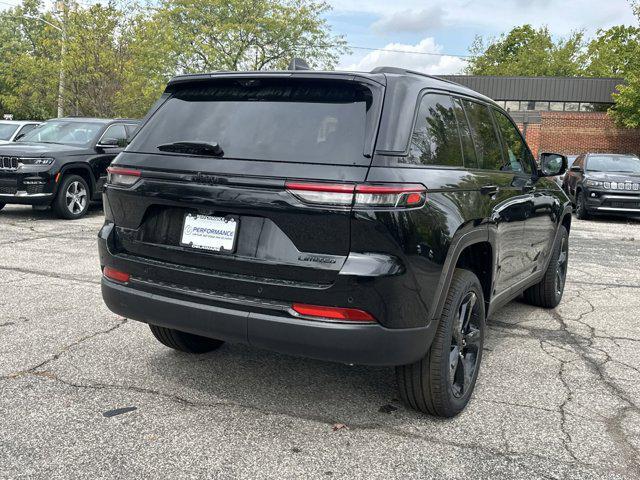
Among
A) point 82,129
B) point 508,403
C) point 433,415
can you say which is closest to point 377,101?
point 433,415

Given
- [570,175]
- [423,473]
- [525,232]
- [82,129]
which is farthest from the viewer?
[570,175]

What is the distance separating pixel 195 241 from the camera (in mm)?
2977

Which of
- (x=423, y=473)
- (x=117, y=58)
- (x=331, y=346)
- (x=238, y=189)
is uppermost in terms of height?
(x=117, y=58)

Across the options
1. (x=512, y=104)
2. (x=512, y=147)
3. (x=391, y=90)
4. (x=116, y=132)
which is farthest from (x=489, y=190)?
(x=512, y=104)

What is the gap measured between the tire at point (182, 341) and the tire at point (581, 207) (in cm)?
1199

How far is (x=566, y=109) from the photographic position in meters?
34.8

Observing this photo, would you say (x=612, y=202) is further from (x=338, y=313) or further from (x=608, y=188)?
(x=338, y=313)

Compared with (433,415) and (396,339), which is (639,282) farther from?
(396,339)

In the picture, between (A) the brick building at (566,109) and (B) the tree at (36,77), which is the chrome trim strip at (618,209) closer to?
(A) the brick building at (566,109)

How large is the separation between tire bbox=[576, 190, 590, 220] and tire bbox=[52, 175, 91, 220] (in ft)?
34.9

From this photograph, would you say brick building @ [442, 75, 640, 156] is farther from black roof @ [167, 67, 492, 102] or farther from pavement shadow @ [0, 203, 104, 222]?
black roof @ [167, 67, 492, 102]

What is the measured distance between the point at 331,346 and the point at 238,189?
84cm

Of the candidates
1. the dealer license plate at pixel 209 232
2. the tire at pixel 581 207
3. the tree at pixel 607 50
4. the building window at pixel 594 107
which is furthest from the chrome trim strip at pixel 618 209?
the tree at pixel 607 50

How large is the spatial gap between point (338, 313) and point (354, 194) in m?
0.53
